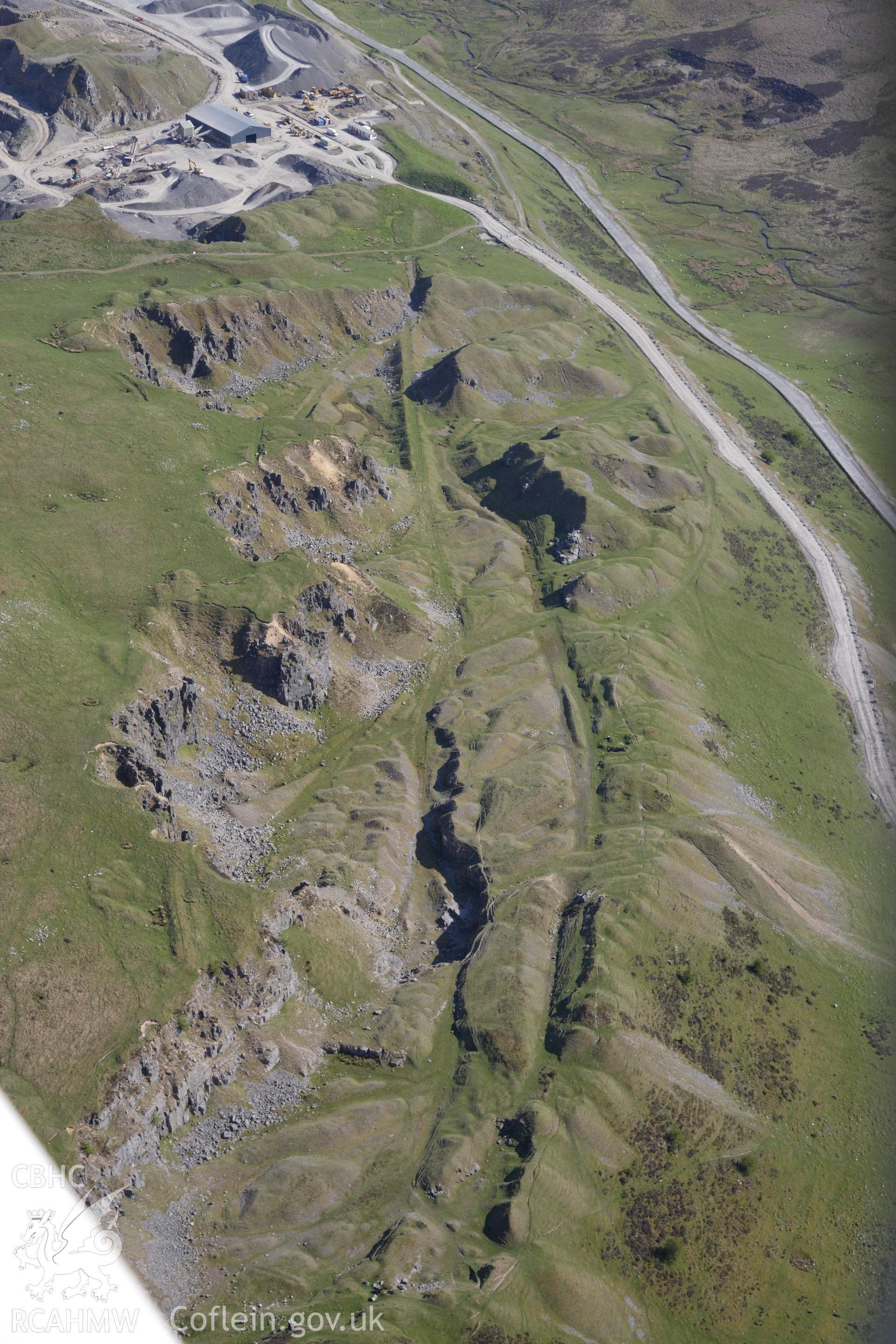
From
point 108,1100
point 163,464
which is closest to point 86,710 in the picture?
point 108,1100

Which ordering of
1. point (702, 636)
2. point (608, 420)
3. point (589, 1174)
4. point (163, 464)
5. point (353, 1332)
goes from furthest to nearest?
point (608, 420) < point (702, 636) < point (163, 464) < point (589, 1174) < point (353, 1332)

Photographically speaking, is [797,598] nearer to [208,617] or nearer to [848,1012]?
[848,1012]

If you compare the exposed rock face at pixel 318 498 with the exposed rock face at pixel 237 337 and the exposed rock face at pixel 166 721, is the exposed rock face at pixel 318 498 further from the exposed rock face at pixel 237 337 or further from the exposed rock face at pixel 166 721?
the exposed rock face at pixel 166 721

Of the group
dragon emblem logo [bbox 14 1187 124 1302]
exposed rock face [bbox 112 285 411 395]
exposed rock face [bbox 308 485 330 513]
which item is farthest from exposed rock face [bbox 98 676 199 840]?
exposed rock face [bbox 112 285 411 395]

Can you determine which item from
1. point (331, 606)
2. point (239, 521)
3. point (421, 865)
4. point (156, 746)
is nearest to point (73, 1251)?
point (156, 746)

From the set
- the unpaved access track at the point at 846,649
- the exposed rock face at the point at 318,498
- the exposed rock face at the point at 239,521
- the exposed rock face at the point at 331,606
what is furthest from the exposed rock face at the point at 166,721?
the unpaved access track at the point at 846,649

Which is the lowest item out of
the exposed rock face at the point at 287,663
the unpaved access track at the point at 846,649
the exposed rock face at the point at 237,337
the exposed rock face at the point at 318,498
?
the unpaved access track at the point at 846,649

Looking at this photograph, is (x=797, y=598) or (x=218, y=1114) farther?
(x=797, y=598)

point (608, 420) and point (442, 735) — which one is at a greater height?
point (608, 420)

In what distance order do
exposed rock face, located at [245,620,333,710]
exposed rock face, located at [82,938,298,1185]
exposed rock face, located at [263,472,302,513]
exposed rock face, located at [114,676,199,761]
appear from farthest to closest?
exposed rock face, located at [263,472,302,513], exposed rock face, located at [245,620,333,710], exposed rock face, located at [114,676,199,761], exposed rock face, located at [82,938,298,1185]

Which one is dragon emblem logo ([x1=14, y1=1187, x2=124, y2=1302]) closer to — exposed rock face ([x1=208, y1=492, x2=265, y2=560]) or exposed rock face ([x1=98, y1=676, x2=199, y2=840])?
exposed rock face ([x1=98, y1=676, x2=199, y2=840])

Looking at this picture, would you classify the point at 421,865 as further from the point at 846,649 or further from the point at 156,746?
the point at 846,649
